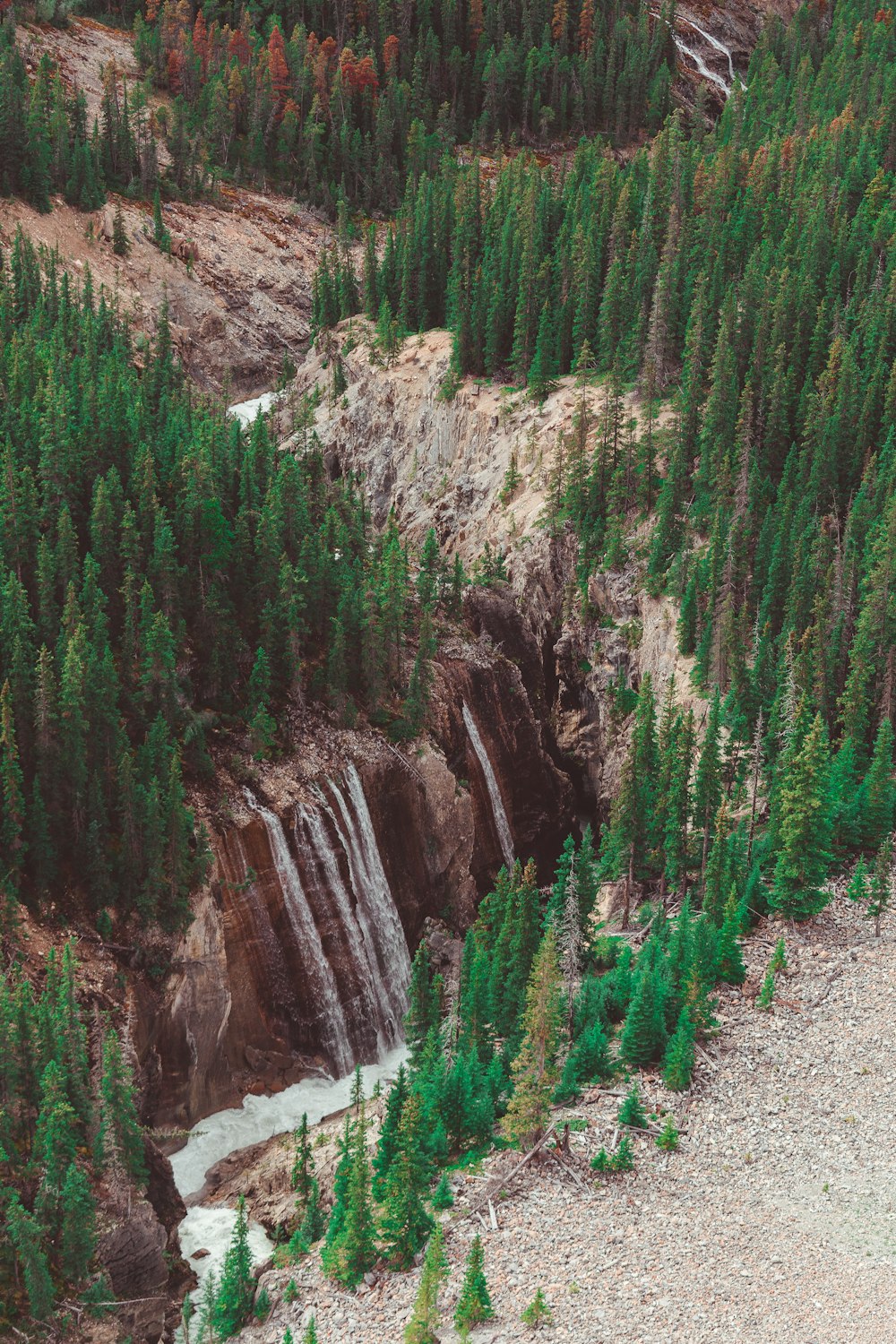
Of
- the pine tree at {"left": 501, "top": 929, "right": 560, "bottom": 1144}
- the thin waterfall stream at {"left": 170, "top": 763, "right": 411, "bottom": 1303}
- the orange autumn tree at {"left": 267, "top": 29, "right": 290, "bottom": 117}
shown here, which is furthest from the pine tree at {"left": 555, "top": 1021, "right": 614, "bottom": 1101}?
the orange autumn tree at {"left": 267, "top": 29, "right": 290, "bottom": 117}

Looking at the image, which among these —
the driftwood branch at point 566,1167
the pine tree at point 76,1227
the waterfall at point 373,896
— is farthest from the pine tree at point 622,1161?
the waterfall at point 373,896

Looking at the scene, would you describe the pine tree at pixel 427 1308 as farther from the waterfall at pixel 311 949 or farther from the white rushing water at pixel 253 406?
the white rushing water at pixel 253 406

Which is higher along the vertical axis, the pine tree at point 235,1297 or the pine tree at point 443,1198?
the pine tree at point 443,1198

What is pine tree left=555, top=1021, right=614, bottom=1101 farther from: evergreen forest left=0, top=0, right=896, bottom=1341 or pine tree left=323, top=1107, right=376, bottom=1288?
pine tree left=323, top=1107, right=376, bottom=1288

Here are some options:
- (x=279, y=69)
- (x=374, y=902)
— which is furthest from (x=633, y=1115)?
(x=279, y=69)

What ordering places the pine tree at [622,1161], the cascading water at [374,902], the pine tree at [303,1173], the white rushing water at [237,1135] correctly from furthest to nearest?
the cascading water at [374,902], the white rushing water at [237,1135], the pine tree at [303,1173], the pine tree at [622,1161]

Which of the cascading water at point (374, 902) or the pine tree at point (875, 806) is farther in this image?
the cascading water at point (374, 902)

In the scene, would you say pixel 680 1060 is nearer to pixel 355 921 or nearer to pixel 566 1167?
pixel 566 1167
